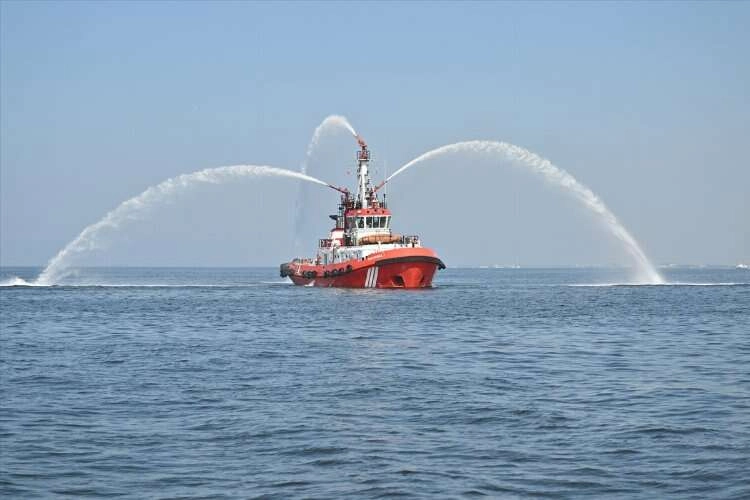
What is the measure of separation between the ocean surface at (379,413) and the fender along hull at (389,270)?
1313 inches

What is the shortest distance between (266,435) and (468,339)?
75.8ft

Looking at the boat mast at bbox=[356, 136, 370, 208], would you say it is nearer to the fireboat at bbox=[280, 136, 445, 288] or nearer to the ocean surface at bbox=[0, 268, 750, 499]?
the fireboat at bbox=[280, 136, 445, 288]

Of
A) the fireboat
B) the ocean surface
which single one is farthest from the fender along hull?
the ocean surface

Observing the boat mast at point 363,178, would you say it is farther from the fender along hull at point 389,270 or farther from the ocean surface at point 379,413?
the ocean surface at point 379,413

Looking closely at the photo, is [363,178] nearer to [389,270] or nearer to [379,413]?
[389,270]

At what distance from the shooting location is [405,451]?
18.8 meters


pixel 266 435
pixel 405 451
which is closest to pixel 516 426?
pixel 405 451

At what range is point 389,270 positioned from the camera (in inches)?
3253

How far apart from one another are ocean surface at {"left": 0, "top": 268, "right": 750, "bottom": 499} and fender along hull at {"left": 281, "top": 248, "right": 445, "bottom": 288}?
33.4 m

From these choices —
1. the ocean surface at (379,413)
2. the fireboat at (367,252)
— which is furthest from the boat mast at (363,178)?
the ocean surface at (379,413)

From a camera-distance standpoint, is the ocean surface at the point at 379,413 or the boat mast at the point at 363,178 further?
the boat mast at the point at 363,178

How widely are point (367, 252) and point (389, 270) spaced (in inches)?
140

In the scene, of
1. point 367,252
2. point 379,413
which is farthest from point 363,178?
point 379,413

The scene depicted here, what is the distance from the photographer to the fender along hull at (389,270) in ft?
267
